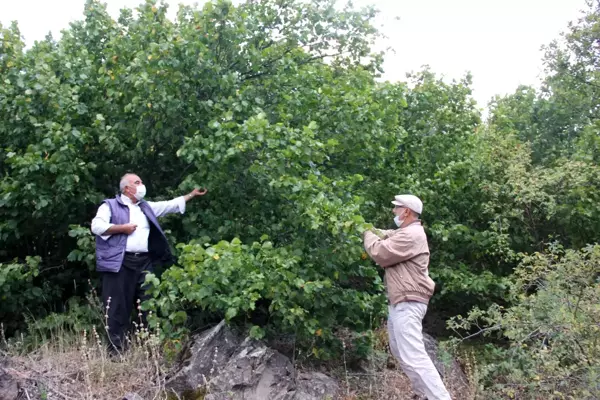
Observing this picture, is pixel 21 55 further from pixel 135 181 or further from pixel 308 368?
pixel 308 368

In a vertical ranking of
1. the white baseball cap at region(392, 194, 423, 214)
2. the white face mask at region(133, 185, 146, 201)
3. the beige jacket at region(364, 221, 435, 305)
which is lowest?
the beige jacket at region(364, 221, 435, 305)

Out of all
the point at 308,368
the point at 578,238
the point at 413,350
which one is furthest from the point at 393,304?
the point at 578,238

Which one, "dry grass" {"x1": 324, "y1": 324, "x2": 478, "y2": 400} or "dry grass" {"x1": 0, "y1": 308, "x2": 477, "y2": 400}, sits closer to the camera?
"dry grass" {"x1": 0, "y1": 308, "x2": 477, "y2": 400}

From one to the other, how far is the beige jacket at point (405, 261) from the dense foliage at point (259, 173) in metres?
0.32

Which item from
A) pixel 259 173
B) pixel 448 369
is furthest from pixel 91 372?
pixel 448 369

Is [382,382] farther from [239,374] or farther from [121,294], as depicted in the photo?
[121,294]

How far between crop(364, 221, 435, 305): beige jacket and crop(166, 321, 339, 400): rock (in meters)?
1.15

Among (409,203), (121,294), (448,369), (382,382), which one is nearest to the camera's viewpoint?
(409,203)

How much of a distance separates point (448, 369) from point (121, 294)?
3210 millimetres

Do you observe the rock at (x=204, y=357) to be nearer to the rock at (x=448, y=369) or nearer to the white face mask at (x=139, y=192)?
the white face mask at (x=139, y=192)

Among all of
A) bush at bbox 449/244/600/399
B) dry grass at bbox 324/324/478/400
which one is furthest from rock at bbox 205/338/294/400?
bush at bbox 449/244/600/399

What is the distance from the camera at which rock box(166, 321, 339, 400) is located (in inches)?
199

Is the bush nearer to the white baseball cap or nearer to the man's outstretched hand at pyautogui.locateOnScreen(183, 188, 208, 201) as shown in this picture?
the white baseball cap

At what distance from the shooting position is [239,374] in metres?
5.15
